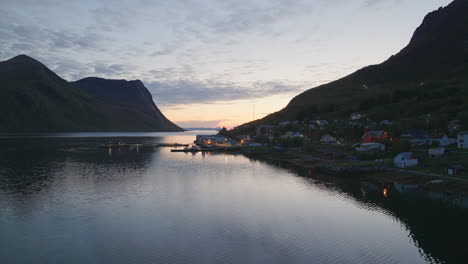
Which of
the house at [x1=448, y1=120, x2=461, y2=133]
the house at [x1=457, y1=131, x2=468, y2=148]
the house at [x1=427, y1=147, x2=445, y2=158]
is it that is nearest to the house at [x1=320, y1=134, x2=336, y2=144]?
the house at [x1=448, y1=120, x2=461, y2=133]

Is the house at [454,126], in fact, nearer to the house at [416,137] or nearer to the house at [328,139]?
the house at [416,137]

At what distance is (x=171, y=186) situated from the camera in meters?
53.6

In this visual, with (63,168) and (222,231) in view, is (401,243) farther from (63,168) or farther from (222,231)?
(63,168)

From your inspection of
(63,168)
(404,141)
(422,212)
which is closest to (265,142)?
(404,141)

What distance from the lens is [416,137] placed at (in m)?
→ 80.2

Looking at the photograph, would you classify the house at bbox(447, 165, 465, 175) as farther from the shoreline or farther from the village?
the shoreline

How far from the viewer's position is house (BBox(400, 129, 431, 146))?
7350 centimetres

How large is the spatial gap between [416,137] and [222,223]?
68648mm

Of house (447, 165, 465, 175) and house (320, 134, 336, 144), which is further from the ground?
house (320, 134, 336, 144)

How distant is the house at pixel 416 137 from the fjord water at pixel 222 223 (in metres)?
31.0

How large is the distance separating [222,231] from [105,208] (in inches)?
665

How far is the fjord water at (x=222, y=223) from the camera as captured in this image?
82.2ft

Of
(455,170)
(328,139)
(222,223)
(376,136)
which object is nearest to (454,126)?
(376,136)

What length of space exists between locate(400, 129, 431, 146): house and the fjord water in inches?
1221
